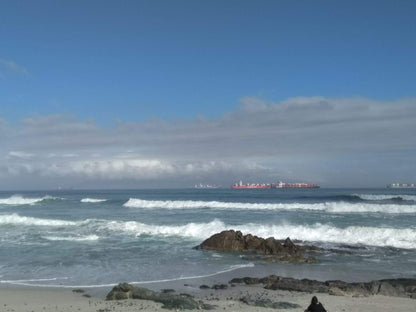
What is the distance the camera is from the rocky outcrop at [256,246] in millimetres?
19594

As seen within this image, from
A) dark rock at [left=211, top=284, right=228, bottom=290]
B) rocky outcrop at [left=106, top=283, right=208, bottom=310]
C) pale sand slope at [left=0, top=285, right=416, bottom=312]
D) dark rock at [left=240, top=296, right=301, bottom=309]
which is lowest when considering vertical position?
dark rock at [left=211, top=284, right=228, bottom=290]

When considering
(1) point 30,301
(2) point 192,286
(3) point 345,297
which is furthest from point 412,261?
(1) point 30,301

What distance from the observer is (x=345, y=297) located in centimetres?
1166

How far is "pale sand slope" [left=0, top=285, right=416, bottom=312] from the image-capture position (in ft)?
34.3

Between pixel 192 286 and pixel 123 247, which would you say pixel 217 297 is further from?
pixel 123 247

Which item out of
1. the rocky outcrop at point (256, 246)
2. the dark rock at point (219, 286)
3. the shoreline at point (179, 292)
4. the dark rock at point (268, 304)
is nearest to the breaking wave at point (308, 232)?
the rocky outcrop at point (256, 246)

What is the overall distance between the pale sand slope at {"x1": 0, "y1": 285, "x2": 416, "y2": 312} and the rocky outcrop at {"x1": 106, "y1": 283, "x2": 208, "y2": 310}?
0.20m

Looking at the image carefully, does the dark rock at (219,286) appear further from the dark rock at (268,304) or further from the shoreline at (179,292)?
the dark rock at (268,304)

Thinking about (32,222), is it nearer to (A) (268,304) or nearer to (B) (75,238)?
(B) (75,238)

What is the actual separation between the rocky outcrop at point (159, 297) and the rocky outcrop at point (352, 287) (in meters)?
3.08

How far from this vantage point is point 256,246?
2061 cm

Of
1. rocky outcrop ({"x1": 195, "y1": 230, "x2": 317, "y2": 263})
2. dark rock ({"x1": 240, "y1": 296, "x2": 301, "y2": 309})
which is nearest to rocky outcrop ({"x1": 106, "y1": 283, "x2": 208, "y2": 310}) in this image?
dark rock ({"x1": 240, "y1": 296, "x2": 301, "y2": 309})

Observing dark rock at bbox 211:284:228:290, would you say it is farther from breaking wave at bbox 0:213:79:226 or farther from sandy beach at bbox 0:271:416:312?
breaking wave at bbox 0:213:79:226

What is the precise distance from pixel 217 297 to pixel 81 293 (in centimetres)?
370
